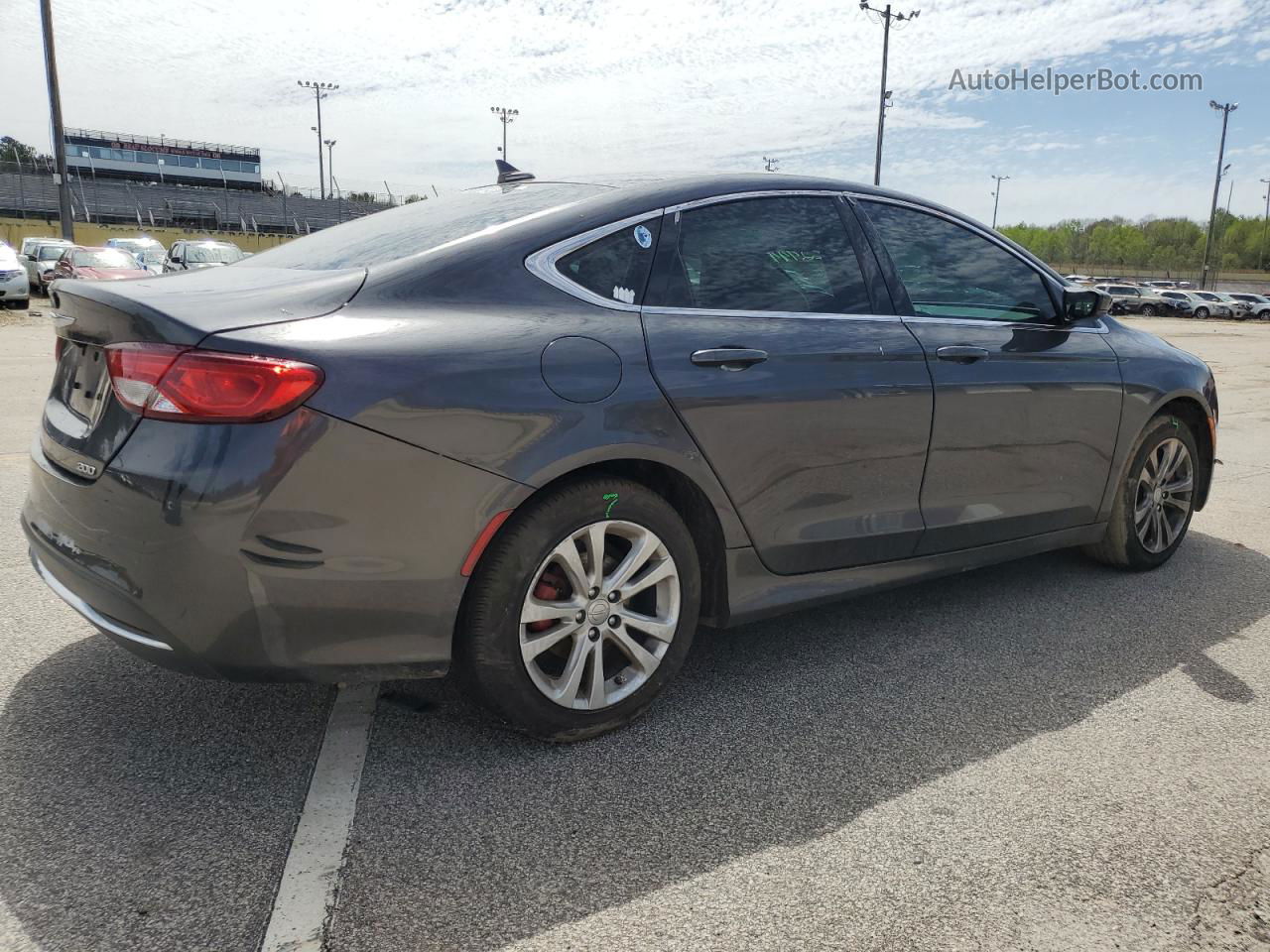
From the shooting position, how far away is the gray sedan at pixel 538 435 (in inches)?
91.3

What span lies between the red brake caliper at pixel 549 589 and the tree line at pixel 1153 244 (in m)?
121

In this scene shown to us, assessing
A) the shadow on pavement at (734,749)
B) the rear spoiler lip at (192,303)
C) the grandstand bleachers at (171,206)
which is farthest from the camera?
the grandstand bleachers at (171,206)

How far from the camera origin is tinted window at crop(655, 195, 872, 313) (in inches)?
120

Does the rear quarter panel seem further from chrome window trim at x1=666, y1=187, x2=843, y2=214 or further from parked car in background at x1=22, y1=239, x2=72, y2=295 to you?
parked car in background at x1=22, y1=239, x2=72, y2=295

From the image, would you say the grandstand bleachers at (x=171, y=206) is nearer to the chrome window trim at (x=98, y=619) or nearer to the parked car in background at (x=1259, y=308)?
the parked car in background at (x=1259, y=308)

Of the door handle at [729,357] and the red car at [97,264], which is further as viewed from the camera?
the red car at [97,264]

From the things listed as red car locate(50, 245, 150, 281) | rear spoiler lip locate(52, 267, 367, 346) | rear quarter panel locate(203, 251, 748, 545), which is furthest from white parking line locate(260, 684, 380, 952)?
red car locate(50, 245, 150, 281)

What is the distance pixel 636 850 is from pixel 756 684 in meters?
1.06

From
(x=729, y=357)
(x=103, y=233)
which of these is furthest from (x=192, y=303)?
(x=103, y=233)

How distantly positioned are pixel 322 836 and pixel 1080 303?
3402mm

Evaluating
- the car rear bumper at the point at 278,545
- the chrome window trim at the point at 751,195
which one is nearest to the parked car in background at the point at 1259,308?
the chrome window trim at the point at 751,195

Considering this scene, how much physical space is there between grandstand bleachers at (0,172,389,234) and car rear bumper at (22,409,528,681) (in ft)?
224

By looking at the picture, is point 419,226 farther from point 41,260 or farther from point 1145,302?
point 1145,302

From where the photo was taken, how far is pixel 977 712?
3164 mm
